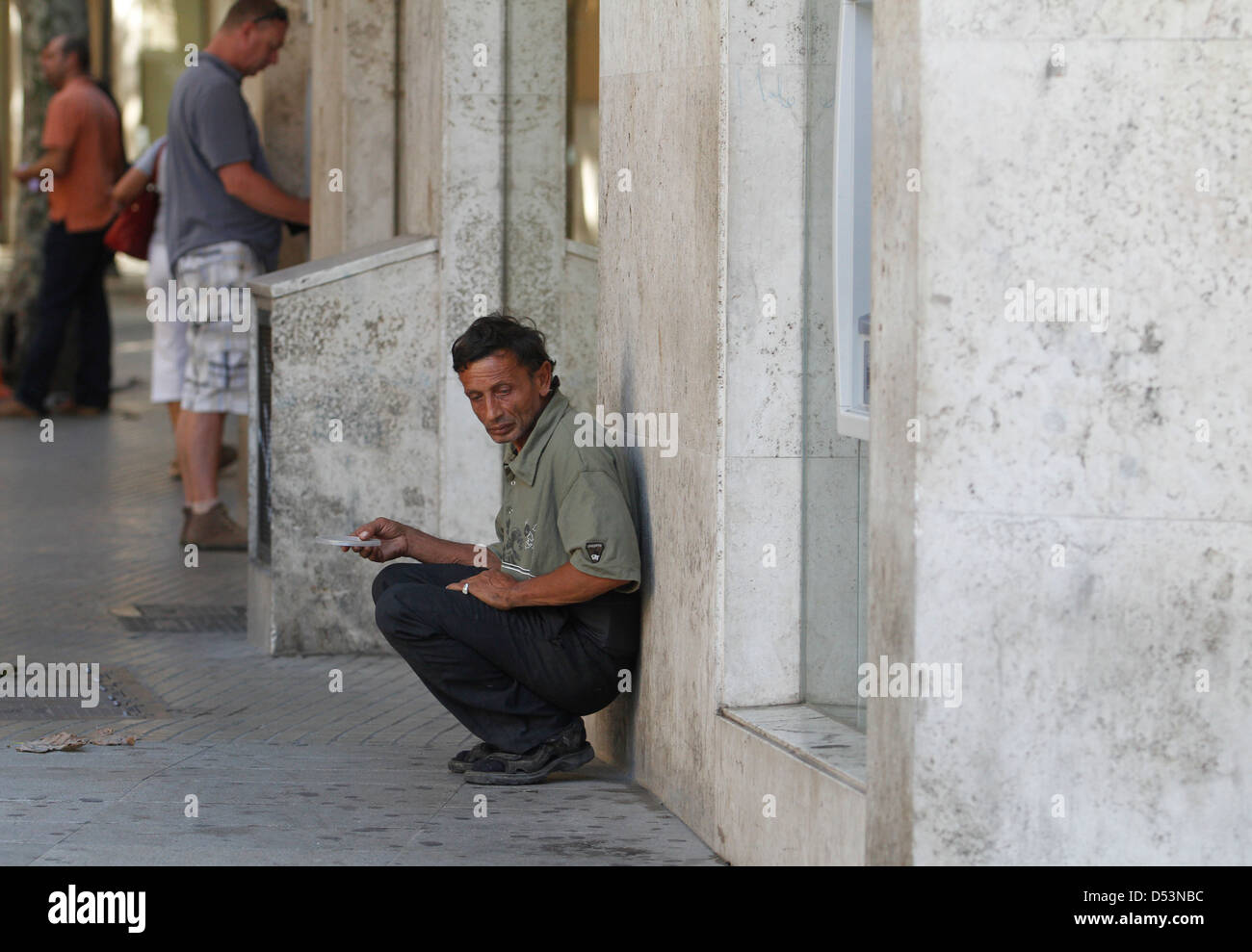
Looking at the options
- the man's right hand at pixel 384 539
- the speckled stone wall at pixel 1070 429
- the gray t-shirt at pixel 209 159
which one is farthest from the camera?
the gray t-shirt at pixel 209 159

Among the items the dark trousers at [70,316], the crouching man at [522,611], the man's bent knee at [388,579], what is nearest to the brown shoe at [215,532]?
the man's bent knee at [388,579]

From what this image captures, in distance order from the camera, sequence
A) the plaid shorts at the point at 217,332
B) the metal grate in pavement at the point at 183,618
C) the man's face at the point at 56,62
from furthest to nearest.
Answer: the man's face at the point at 56,62
the plaid shorts at the point at 217,332
the metal grate in pavement at the point at 183,618

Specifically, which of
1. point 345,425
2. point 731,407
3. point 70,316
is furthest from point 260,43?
point 70,316

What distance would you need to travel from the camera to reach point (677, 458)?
5.15 meters

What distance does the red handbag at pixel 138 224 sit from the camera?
10.1 metres

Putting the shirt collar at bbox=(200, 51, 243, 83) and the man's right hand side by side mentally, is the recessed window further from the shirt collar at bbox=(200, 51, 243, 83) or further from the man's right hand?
the shirt collar at bbox=(200, 51, 243, 83)

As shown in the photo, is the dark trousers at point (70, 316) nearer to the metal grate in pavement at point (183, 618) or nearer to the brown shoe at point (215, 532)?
the brown shoe at point (215, 532)

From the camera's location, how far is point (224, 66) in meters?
8.75

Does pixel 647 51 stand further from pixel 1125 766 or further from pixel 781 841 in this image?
pixel 1125 766

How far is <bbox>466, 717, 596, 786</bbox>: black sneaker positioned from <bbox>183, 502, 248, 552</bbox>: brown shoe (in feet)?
13.6

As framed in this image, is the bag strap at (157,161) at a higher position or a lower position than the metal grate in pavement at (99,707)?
higher

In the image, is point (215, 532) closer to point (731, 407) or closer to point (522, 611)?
point (522, 611)

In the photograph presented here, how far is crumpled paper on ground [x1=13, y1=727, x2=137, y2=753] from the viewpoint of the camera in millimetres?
5773
